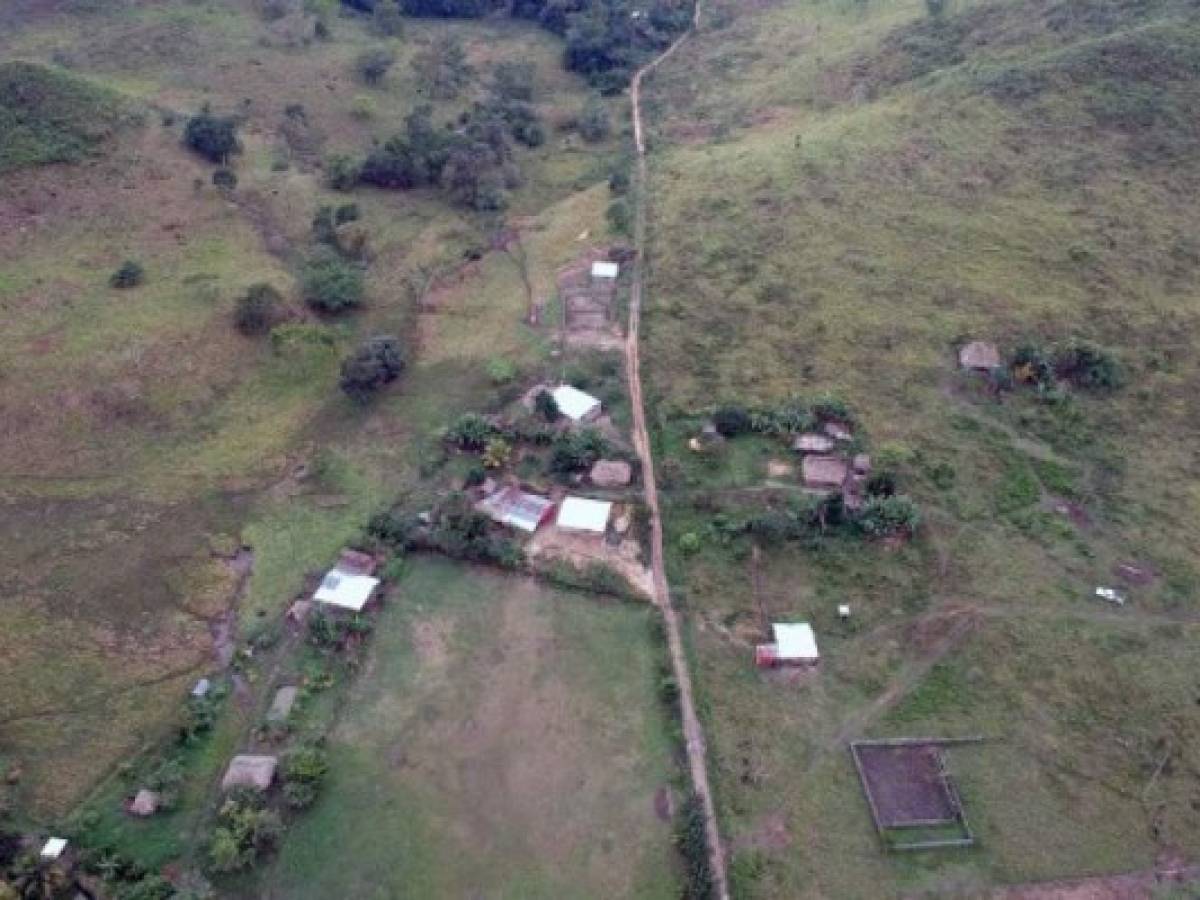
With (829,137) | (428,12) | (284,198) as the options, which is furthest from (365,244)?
(428,12)

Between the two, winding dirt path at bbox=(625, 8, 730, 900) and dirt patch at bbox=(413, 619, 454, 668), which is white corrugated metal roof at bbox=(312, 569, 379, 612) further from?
winding dirt path at bbox=(625, 8, 730, 900)

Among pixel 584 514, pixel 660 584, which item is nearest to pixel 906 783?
pixel 660 584

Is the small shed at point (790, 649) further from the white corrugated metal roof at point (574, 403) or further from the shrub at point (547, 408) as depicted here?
the shrub at point (547, 408)

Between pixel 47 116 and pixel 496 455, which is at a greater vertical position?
pixel 47 116

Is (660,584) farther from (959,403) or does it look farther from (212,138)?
(212,138)

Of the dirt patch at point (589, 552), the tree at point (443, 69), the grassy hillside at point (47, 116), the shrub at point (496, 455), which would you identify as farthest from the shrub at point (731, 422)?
the tree at point (443, 69)

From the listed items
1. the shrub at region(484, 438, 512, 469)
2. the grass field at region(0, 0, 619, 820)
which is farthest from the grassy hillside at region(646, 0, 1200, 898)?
the grass field at region(0, 0, 619, 820)

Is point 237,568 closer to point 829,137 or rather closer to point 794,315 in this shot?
point 794,315
